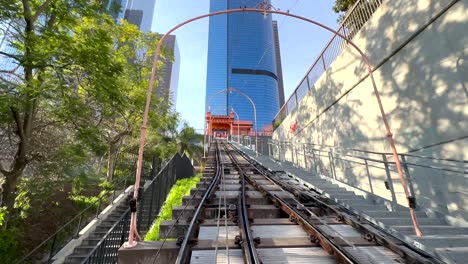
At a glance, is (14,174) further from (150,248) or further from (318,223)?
(318,223)

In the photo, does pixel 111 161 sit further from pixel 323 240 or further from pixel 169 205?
pixel 323 240

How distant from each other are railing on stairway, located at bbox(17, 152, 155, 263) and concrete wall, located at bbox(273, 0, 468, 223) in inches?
366

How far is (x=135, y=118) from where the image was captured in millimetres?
15039

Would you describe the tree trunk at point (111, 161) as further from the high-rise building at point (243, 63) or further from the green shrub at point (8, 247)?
the high-rise building at point (243, 63)

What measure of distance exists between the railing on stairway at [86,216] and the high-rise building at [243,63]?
22.3 m

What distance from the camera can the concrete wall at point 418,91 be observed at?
4926 mm

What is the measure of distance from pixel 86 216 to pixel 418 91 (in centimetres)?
1665

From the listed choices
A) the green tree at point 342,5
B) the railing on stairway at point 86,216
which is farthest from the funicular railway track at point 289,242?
the green tree at point 342,5

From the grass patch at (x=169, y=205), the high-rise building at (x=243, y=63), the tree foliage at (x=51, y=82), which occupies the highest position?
the high-rise building at (x=243, y=63)

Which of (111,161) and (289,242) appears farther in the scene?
(111,161)

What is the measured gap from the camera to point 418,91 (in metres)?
5.96

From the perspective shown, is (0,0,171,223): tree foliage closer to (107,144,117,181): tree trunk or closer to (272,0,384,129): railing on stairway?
(107,144,117,181): tree trunk

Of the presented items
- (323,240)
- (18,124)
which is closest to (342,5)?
(323,240)

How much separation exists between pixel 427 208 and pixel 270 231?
4482mm
